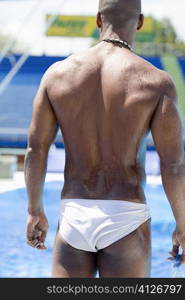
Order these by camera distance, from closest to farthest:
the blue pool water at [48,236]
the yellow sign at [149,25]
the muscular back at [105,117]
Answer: the muscular back at [105,117] < the blue pool water at [48,236] < the yellow sign at [149,25]

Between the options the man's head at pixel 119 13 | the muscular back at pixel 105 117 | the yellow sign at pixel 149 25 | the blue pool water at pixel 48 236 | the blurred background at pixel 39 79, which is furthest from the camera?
the yellow sign at pixel 149 25

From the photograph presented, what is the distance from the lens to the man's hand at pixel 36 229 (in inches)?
86.2

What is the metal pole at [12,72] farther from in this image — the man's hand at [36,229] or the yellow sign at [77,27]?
the man's hand at [36,229]

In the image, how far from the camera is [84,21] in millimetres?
15906

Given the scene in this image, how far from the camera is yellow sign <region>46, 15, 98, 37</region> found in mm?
15695

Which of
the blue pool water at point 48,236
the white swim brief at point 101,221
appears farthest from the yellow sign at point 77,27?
the white swim brief at point 101,221

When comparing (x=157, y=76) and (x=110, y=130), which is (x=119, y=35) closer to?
(x=157, y=76)

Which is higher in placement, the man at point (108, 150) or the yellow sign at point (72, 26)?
the man at point (108, 150)

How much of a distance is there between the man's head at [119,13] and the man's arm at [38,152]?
30 centimetres

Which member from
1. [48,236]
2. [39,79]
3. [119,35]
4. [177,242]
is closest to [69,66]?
[119,35]

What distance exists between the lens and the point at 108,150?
2086 millimetres

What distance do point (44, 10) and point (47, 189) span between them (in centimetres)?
845

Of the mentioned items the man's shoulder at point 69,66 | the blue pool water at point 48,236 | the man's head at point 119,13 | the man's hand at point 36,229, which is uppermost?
the man's head at point 119,13

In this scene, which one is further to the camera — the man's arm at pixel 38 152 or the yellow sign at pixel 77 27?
the yellow sign at pixel 77 27
